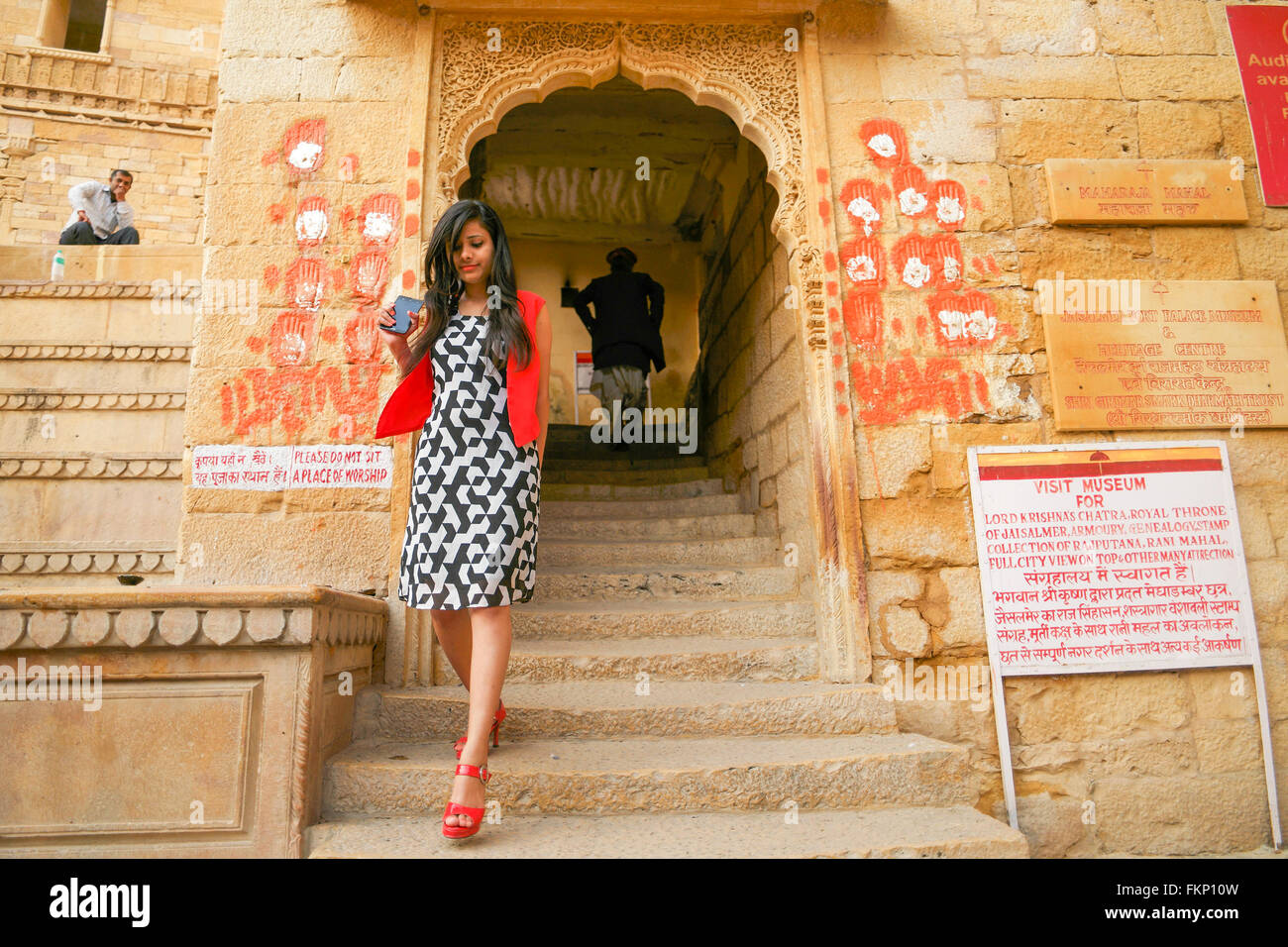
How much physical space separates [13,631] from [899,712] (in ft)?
10.2

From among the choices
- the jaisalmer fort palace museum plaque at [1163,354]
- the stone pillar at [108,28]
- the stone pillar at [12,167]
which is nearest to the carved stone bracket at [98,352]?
the jaisalmer fort palace museum plaque at [1163,354]

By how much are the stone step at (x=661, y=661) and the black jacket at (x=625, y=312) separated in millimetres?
3185

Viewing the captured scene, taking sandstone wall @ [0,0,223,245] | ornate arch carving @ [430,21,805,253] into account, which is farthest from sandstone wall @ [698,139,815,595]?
sandstone wall @ [0,0,223,245]

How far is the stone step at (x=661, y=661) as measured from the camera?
10.4 feet

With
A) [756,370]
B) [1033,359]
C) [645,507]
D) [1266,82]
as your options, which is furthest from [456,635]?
[1266,82]

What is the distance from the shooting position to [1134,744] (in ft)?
10.5

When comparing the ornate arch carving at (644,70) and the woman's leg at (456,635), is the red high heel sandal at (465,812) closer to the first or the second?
the woman's leg at (456,635)

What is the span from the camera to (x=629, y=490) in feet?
18.1

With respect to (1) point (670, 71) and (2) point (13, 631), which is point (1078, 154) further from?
(2) point (13, 631)

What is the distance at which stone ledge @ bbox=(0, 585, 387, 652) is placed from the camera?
2.11m

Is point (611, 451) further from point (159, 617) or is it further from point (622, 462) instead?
point (159, 617)

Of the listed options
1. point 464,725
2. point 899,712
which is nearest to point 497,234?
point 464,725

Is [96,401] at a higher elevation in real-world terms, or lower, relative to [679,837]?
higher

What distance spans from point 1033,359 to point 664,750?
253 cm
